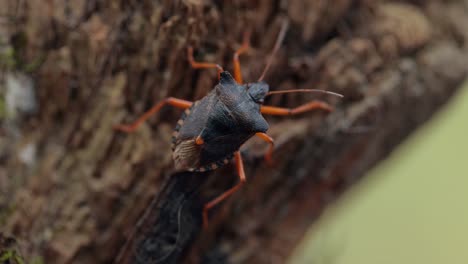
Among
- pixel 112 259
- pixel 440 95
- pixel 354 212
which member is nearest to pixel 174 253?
pixel 112 259

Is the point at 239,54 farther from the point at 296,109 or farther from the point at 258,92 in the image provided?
the point at 296,109

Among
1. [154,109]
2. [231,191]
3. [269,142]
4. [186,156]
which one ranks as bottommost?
[231,191]

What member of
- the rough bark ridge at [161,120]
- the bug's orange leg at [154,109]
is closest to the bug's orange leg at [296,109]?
the rough bark ridge at [161,120]

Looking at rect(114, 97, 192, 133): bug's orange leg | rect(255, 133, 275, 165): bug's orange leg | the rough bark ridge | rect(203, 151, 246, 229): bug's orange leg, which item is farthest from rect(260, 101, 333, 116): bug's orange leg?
rect(114, 97, 192, 133): bug's orange leg

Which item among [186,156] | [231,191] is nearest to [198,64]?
[186,156]

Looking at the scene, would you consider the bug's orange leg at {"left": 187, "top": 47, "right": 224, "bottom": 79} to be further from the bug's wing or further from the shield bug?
the bug's wing
